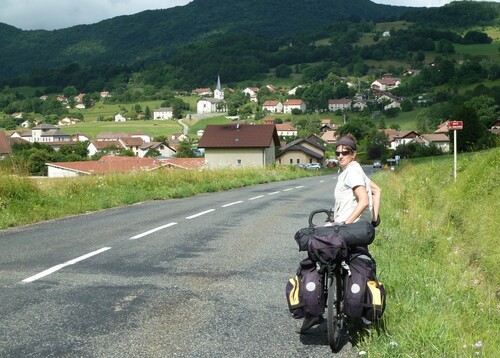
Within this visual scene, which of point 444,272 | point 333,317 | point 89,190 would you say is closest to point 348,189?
point 333,317

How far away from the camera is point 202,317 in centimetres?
574

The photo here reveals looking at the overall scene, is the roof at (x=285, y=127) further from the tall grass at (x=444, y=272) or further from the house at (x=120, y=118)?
the tall grass at (x=444, y=272)

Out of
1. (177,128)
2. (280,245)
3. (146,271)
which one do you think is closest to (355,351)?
(146,271)

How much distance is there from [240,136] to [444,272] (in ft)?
203

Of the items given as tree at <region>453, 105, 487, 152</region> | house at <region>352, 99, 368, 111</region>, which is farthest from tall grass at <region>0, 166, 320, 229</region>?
house at <region>352, 99, 368, 111</region>

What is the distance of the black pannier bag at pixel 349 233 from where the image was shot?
192 inches

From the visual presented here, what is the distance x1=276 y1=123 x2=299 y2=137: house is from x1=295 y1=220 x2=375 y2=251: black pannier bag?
149323 millimetres

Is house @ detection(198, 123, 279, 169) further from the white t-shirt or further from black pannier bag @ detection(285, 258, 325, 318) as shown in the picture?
black pannier bag @ detection(285, 258, 325, 318)

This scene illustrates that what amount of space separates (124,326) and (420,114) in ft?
483

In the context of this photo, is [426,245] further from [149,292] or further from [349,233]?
[349,233]

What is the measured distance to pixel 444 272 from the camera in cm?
766

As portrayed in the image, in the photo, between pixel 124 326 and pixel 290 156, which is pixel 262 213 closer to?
pixel 124 326

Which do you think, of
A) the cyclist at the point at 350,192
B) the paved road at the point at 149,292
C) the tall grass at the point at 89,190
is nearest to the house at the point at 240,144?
the tall grass at the point at 89,190

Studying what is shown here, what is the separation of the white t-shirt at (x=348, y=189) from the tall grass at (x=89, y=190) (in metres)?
9.37
